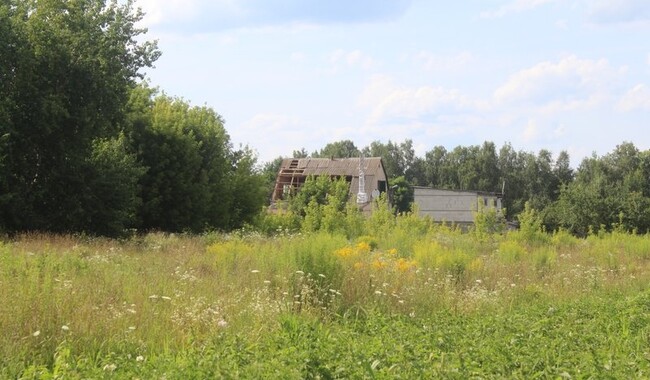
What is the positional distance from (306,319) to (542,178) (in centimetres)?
8753

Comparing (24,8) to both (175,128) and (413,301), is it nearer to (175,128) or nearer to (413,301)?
(175,128)

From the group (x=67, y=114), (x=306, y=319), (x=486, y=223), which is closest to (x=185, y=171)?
(x=67, y=114)

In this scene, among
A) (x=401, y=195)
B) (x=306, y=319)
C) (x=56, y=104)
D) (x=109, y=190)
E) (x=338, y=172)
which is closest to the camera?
(x=306, y=319)

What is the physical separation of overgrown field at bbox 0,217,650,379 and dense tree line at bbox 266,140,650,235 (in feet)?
116

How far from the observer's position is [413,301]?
30.2 ft

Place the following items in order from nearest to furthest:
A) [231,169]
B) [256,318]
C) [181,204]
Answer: [256,318], [181,204], [231,169]

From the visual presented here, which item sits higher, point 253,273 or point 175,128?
point 175,128

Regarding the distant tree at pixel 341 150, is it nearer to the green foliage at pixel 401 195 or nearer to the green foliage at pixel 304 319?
the green foliage at pixel 401 195

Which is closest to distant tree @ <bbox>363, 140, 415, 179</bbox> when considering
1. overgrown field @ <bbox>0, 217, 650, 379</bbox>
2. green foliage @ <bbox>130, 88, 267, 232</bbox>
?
green foliage @ <bbox>130, 88, 267, 232</bbox>

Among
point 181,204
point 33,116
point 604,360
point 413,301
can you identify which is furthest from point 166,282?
point 181,204

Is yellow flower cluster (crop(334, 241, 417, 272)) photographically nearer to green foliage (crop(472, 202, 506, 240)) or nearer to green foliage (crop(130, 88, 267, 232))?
green foliage (crop(472, 202, 506, 240))

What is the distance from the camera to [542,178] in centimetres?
8988

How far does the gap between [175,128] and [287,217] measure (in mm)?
9483

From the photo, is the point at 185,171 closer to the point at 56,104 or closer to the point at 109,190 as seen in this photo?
the point at 109,190
